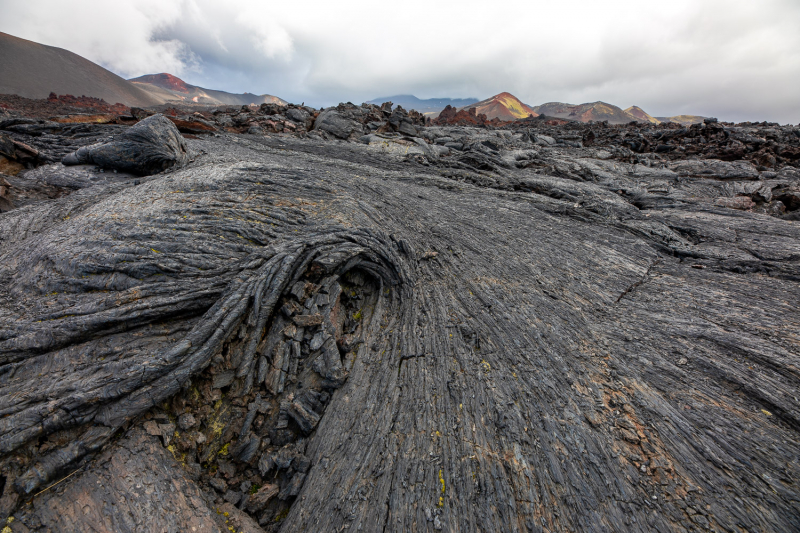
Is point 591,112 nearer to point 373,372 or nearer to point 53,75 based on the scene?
point 373,372

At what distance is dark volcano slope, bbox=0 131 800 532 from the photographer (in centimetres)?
512

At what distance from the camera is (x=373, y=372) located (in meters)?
7.77

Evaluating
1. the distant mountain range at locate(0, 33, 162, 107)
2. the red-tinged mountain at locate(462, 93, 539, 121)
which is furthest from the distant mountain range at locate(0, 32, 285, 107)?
the red-tinged mountain at locate(462, 93, 539, 121)

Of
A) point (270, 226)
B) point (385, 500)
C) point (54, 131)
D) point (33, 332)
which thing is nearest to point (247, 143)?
point (54, 131)

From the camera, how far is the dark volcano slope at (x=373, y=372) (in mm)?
5117

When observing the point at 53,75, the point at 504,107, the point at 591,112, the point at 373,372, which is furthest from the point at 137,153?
the point at 591,112

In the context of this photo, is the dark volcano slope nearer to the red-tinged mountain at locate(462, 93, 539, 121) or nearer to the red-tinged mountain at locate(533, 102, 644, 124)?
the red-tinged mountain at locate(462, 93, 539, 121)

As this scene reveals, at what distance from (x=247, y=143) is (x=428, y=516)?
2434cm

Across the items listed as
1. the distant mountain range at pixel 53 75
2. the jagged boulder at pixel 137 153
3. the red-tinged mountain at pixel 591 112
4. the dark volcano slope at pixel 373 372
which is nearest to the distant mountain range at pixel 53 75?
the distant mountain range at pixel 53 75

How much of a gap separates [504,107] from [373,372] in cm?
18770

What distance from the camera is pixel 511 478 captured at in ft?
18.1

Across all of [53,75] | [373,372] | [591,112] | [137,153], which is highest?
[591,112]

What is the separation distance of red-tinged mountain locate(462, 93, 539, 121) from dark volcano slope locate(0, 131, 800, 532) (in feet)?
542

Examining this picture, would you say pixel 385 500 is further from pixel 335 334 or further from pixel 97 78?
pixel 97 78
